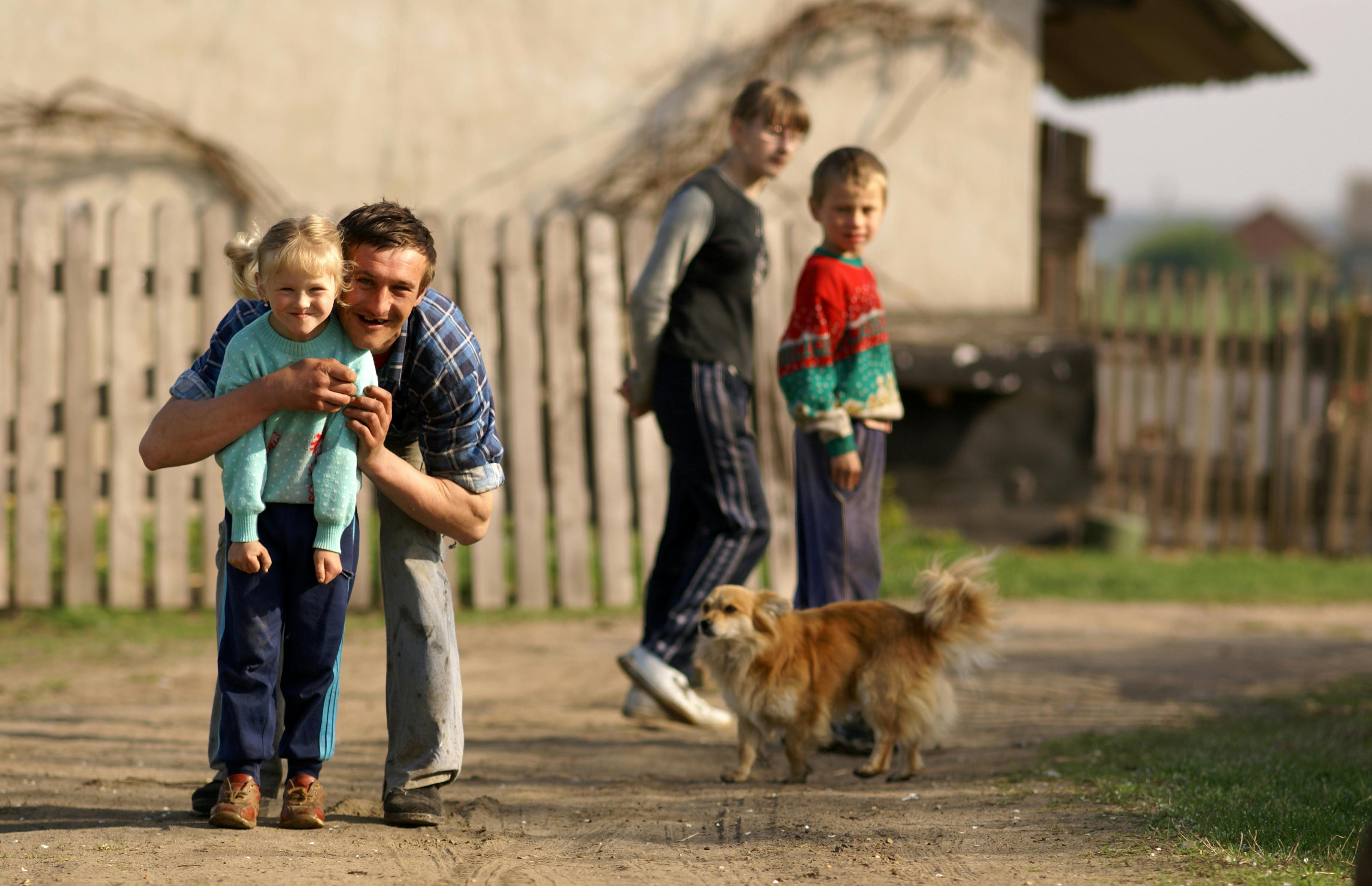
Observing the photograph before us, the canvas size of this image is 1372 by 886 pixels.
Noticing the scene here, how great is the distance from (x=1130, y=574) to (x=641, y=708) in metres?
4.90

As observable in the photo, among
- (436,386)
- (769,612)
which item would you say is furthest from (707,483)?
(436,386)

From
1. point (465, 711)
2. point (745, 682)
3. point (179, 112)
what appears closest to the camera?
point (745, 682)

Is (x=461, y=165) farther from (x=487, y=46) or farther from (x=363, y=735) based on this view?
(x=363, y=735)

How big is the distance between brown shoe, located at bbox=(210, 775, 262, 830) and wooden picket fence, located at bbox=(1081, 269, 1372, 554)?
27.3 feet

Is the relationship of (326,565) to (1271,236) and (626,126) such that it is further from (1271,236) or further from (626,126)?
(1271,236)

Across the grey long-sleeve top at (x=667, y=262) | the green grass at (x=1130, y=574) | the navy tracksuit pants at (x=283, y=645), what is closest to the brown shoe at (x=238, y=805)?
the navy tracksuit pants at (x=283, y=645)

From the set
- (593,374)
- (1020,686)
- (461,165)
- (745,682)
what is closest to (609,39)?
(461,165)

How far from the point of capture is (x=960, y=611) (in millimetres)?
4203

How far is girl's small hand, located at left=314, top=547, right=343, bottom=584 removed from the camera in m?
3.26

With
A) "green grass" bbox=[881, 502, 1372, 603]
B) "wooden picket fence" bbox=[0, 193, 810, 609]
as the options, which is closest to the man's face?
"wooden picket fence" bbox=[0, 193, 810, 609]

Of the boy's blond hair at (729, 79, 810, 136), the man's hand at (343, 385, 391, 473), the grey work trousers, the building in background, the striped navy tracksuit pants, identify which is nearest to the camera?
the man's hand at (343, 385, 391, 473)

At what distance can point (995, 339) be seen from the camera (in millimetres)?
9758

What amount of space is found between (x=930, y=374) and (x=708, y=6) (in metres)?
3.13

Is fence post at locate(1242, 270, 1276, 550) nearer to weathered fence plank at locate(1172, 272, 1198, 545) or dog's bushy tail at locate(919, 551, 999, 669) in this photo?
weathered fence plank at locate(1172, 272, 1198, 545)
